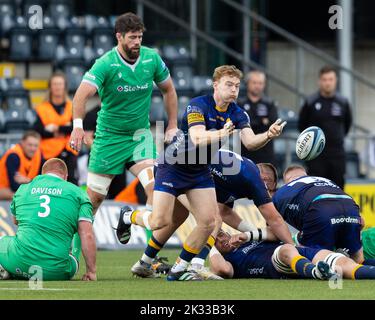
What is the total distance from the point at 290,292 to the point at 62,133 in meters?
6.63

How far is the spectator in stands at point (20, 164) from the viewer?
15508 millimetres

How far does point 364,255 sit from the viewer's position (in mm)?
11492

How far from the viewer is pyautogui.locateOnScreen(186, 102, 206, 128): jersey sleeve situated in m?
10.5

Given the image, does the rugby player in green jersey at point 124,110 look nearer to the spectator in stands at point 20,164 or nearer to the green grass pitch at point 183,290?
the green grass pitch at point 183,290

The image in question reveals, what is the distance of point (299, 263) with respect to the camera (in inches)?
411

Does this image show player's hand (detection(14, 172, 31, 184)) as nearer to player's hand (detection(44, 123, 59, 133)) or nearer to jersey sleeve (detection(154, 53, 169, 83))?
player's hand (detection(44, 123, 59, 133))

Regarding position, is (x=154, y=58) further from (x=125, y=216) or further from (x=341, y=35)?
(x=341, y=35)

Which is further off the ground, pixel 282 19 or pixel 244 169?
pixel 282 19

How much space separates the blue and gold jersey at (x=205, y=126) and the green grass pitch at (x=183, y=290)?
1037 mm

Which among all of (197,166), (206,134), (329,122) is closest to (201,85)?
(329,122)

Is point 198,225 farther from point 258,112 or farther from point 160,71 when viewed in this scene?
point 258,112

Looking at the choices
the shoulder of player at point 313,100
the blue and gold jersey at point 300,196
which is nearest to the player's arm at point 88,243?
the blue and gold jersey at point 300,196

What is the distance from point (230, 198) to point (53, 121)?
435 cm

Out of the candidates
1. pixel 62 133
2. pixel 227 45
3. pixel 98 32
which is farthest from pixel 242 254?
pixel 227 45
